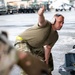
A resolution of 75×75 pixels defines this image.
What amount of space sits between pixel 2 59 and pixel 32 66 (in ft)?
0.38

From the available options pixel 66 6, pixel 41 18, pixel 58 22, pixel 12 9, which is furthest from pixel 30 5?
→ pixel 41 18

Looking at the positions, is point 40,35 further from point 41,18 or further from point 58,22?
point 41,18

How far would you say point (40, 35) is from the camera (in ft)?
14.4

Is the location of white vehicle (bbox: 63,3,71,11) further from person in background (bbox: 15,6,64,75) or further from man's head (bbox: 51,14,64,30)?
man's head (bbox: 51,14,64,30)

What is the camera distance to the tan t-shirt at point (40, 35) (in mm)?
4348

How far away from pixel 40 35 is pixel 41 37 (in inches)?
1.3

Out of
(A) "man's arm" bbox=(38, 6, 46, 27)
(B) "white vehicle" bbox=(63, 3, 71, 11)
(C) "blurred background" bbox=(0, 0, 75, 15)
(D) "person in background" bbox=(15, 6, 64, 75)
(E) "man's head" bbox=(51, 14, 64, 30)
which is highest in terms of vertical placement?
(A) "man's arm" bbox=(38, 6, 46, 27)

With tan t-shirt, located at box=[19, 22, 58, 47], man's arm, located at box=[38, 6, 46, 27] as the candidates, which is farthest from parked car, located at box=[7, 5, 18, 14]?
man's arm, located at box=[38, 6, 46, 27]

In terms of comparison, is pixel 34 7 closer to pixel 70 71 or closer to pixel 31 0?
pixel 31 0

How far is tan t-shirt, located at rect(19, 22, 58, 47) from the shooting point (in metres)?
4.35

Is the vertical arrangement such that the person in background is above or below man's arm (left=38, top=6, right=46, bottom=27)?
below

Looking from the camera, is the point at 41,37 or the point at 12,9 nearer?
the point at 41,37

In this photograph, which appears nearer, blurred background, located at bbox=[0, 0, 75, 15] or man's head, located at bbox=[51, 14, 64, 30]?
man's head, located at bbox=[51, 14, 64, 30]

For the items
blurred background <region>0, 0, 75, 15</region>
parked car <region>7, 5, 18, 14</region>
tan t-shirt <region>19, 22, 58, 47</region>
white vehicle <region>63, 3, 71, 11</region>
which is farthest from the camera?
white vehicle <region>63, 3, 71, 11</region>
